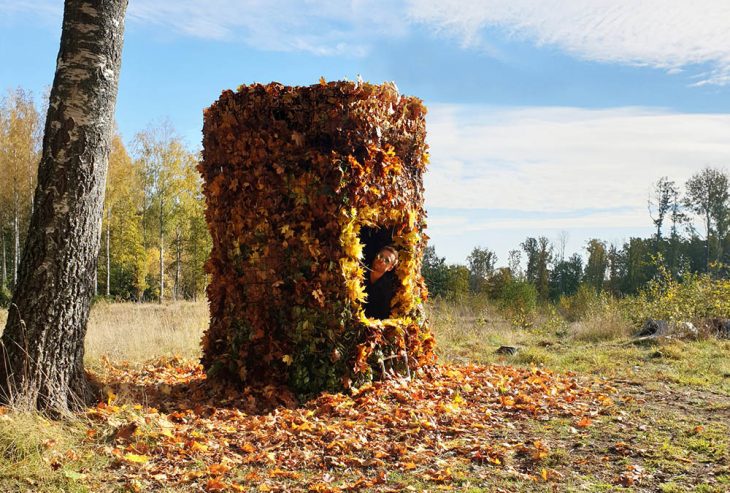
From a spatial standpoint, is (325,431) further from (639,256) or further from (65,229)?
(639,256)

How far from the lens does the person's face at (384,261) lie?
7.10m

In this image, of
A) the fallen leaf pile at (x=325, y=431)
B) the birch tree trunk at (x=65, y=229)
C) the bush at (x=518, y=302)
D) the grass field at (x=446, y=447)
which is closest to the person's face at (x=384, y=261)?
the fallen leaf pile at (x=325, y=431)

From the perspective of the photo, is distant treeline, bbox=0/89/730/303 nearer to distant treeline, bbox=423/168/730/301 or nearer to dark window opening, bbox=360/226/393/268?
distant treeline, bbox=423/168/730/301

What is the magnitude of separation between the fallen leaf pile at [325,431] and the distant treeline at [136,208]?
20424 millimetres

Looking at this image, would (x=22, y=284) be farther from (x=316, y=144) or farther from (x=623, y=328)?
(x=623, y=328)

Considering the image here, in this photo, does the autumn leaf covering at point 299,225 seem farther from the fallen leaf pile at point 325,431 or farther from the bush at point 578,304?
the bush at point 578,304

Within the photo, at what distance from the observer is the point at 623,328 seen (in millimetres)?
13094

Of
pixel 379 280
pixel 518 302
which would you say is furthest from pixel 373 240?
pixel 518 302

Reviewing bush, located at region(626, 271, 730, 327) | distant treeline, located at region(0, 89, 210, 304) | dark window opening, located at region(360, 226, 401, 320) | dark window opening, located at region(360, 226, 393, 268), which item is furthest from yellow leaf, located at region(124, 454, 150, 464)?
distant treeline, located at region(0, 89, 210, 304)

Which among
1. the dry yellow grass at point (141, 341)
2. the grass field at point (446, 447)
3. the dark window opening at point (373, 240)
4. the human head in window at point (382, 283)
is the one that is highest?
the dark window opening at point (373, 240)

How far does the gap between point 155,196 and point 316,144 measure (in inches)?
1027

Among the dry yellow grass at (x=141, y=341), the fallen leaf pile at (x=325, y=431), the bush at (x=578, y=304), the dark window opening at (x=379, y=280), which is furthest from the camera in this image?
the bush at (x=578, y=304)

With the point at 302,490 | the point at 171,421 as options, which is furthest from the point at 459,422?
the point at 171,421

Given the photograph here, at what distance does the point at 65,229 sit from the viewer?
542 centimetres
